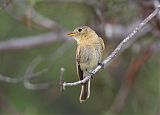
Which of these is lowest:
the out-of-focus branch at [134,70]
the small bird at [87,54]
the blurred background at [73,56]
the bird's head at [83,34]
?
the small bird at [87,54]

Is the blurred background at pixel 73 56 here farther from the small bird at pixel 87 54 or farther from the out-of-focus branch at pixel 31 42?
the small bird at pixel 87 54

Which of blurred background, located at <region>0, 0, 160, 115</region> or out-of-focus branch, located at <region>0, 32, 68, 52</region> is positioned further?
out-of-focus branch, located at <region>0, 32, 68, 52</region>

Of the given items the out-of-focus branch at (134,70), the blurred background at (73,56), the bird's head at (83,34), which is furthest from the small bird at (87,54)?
the out-of-focus branch at (134,70)

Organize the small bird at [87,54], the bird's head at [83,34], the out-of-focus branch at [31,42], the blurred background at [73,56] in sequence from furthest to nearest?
the out-of-focus branch at [31,42]
the blurred background at [73,56]
the bird's head at [83,34]
the small bird at [87,54]

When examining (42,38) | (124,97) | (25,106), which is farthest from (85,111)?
(124,97)

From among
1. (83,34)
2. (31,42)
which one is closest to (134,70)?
(83,34)

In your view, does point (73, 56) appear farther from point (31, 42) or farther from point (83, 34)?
point (83, 34)

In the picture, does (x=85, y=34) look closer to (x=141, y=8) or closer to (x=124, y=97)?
(x=141, y=8)

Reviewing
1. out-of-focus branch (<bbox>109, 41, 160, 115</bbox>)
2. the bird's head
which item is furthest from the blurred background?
the bird's head

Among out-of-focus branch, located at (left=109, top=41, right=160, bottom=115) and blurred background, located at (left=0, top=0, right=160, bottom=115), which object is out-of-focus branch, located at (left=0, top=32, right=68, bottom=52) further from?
out-of-focus branch, located at (left=109, top=41, right=160, bottom=115)
